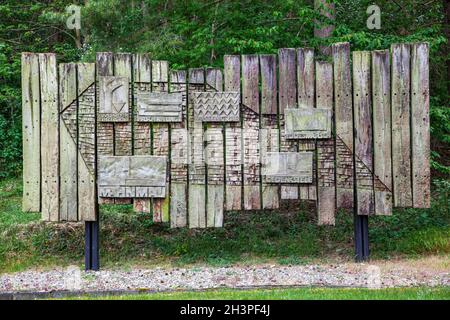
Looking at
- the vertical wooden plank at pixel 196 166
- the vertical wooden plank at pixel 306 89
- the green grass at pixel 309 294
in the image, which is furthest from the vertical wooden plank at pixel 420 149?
the vertical wooden plank at pixel 196 166

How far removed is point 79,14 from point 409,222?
6745 millimetres

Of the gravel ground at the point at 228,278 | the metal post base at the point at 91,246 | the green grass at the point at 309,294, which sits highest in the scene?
the metal post base at the point at 91,246

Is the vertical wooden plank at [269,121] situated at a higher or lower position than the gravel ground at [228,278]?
higher

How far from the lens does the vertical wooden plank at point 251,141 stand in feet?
26.1

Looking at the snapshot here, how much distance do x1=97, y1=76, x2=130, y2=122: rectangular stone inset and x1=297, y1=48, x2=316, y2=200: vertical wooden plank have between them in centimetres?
218

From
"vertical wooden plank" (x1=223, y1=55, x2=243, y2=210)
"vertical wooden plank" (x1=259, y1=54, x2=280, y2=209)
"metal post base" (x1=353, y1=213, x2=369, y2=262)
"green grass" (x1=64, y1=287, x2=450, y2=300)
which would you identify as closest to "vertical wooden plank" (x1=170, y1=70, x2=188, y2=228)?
"vertical wooden plank" (x1=223, y1=55, x2=243, y2=210)

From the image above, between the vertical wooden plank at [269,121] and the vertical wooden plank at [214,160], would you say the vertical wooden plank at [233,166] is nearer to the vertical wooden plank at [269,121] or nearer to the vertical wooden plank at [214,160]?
the vertical wooden plank at [214,160]

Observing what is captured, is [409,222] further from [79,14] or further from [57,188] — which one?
[79,14]

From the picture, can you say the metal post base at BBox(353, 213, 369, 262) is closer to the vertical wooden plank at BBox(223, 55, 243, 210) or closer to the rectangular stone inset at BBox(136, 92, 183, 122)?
the vertical wooden plank at BBox(223, 55, 243, 210)

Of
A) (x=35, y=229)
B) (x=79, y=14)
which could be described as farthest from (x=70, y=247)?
(x=79, y=14)

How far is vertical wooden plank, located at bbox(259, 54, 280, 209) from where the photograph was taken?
26.1 feet

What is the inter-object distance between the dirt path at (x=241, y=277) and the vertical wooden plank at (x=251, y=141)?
95 centimetres

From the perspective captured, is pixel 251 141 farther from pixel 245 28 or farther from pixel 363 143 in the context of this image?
pixel 245 28

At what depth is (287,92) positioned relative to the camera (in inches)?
316
